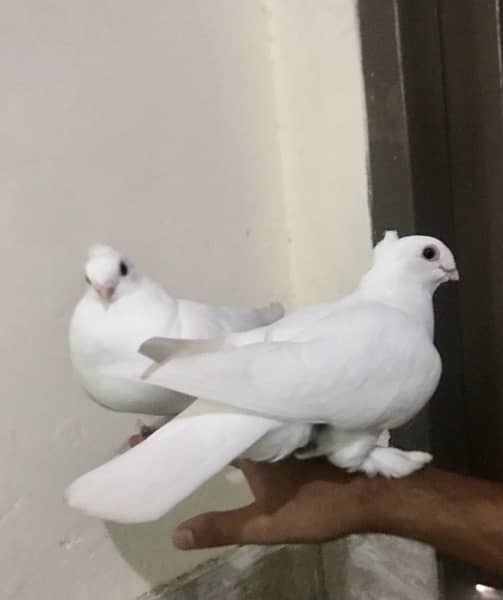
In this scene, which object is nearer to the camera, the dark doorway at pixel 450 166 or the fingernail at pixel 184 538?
the fingernail at pixel 184 538

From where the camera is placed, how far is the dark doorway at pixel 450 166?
0.86 meters

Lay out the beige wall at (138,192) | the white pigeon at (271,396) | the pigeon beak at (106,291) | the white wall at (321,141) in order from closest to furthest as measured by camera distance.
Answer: the white pigeon at (271,396), the pigeon beak at (106,291), the beige wall at (138,192), the white wall at (321,141)

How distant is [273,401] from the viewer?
0.58 m

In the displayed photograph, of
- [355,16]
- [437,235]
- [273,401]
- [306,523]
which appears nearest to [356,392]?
[273,401]

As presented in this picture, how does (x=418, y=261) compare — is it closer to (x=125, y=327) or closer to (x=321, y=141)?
(x=125, y=327)

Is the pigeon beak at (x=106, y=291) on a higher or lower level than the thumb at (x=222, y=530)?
higher

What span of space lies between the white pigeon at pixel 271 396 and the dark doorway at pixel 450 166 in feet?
0.94

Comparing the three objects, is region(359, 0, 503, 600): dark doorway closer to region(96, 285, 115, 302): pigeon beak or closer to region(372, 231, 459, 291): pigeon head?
region(372, 231, 459, 291): pigeon head

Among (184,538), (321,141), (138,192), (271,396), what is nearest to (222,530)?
(184,538)

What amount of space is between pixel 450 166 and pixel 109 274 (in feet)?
1.32

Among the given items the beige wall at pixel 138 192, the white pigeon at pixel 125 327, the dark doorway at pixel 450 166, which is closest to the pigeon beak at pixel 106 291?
the white pigeon at pixel 125 327

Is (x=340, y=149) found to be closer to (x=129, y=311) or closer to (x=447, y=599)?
(x=129, y=311)

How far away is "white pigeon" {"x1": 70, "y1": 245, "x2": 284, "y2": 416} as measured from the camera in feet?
2.16

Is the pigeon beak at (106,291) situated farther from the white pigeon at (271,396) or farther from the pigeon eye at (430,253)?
the pigeon eye at (430,253)
